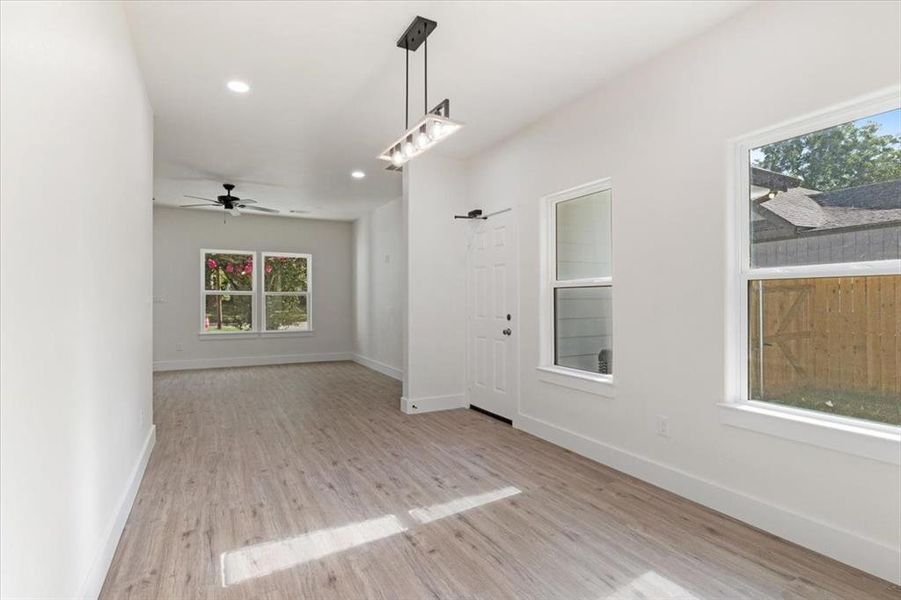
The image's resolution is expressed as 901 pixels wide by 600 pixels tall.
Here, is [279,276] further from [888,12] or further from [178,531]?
[888,12]

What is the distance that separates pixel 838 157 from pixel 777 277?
0.64 m

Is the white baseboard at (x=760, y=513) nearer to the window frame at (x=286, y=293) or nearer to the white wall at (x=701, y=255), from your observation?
the white wall at (x=701, y=255)

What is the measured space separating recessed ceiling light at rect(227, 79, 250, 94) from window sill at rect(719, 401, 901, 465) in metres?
3.91

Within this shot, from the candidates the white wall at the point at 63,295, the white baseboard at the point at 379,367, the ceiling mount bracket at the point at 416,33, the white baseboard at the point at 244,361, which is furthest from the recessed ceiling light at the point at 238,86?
the white baseboard at the point at 244,361

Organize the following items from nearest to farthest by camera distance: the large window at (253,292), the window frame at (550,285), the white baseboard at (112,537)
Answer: the white baseboard at (112,537) < the window frame at (550,285) < the large window at (253,292)

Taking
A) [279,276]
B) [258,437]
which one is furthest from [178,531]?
[279,276]

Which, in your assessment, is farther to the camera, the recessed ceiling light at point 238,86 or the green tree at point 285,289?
the green tree at point 285,289

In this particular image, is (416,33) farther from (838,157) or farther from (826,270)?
(826,270)

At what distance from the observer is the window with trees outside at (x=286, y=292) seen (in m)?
8.82

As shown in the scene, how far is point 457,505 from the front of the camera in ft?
9.15

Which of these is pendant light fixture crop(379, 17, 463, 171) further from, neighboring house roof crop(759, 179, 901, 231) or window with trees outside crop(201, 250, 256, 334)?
window with trees outside crop(201, 250, 256, 334)

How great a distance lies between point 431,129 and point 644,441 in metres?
2.50

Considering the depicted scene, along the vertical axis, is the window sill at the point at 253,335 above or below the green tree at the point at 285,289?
below

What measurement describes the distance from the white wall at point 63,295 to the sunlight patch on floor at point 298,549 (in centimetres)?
53
